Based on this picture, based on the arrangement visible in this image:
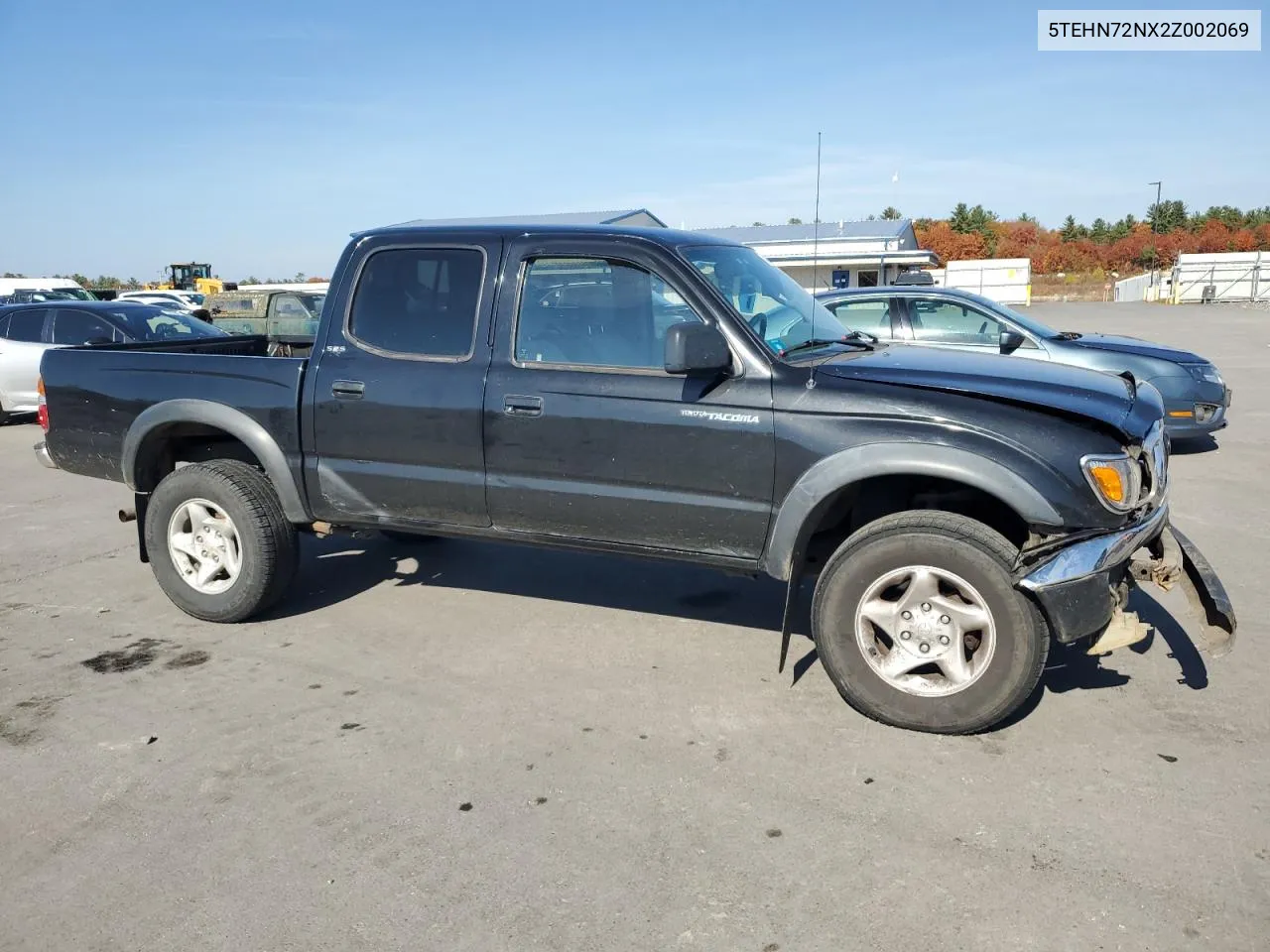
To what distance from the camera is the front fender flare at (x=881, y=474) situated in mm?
3662

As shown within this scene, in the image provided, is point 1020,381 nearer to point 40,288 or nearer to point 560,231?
point 560,231

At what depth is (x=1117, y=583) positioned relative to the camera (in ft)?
12.7

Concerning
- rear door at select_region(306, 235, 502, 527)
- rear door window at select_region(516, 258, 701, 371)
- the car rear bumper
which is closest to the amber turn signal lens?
rear door window at select_region(516, 258, 701, 371)

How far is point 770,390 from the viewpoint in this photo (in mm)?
4070

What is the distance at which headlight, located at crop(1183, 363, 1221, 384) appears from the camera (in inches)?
376

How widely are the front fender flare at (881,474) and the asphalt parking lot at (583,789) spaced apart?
2.27 ft

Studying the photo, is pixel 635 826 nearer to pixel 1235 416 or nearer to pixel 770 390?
pixel 770 390

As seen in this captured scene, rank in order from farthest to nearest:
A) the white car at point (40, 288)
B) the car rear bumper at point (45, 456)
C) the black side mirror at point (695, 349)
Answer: the white car at point (40, 288) < the car rear bumper at point (45, 456) < the black side mirror at point (695, 349)

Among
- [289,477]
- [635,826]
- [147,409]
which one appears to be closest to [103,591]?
[147,409]

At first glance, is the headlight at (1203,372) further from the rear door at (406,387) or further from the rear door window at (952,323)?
the rear door at (406,387)

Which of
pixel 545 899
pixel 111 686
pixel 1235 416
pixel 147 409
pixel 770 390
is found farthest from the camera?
pixel 1235 416

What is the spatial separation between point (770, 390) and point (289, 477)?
2.46 m

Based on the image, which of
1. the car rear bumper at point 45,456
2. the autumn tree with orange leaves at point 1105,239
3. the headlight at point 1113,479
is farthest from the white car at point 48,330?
the autumn tree with orange leaves at point 1105,239

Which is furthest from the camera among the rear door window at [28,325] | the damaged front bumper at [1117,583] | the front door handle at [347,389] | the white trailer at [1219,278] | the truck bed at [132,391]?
the white trailer at [1219,278]
